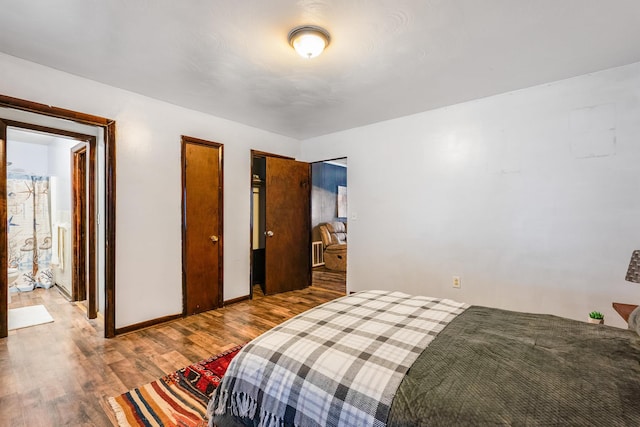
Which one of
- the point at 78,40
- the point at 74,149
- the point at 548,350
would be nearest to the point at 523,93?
the point at 548,350

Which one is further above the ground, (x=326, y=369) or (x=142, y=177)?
(x=142, y=177)

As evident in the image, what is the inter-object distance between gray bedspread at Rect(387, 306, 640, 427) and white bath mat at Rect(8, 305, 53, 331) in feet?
13.0

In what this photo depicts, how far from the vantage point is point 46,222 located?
15.0 ft

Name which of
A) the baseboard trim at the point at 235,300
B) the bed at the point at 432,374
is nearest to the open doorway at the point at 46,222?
the baseboard trim at the point at 235,300

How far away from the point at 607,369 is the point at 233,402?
1447 mm

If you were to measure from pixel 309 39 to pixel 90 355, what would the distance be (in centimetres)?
305

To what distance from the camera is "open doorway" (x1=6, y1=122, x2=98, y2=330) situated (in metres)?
3.60

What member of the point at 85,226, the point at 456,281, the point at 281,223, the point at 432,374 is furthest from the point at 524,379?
the point at 85,226

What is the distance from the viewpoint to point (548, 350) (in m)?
1.17

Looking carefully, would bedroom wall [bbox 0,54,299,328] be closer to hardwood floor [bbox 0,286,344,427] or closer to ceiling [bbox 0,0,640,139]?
ceiling [bbox 0,0,640,139]

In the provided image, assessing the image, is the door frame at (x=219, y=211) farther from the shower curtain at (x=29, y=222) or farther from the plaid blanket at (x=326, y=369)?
the shower curtain at (x=29, y=222)

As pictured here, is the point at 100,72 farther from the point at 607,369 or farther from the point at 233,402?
the point at 607,369

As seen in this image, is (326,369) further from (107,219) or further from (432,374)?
(107,219)

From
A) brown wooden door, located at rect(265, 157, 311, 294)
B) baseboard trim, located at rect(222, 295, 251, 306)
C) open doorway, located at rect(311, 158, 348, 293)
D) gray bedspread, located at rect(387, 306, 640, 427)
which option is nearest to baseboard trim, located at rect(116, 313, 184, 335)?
baseboard trim, located at rect(222, 295, 251, 306)
